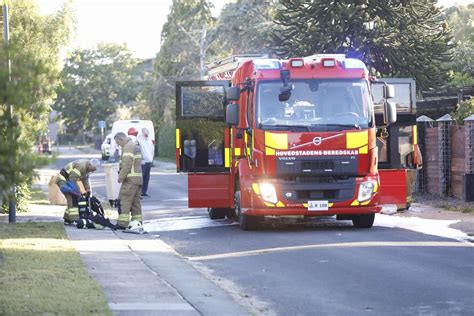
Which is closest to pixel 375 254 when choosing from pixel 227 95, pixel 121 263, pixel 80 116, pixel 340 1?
pixel 121 263

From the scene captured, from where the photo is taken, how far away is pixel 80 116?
4326 inches

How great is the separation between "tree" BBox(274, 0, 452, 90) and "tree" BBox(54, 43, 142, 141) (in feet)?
256

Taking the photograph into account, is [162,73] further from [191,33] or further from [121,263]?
[121,263]

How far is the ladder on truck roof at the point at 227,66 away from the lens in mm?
20136

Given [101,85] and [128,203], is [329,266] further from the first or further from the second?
[101,85]

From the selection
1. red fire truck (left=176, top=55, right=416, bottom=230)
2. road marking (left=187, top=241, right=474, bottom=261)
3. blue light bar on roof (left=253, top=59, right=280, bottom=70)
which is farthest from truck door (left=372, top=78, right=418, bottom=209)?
road marking (left=187, top=241, right=474, bottom=261)

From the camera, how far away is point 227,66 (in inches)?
830

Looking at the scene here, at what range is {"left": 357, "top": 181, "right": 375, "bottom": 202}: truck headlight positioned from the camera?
15.9 metres

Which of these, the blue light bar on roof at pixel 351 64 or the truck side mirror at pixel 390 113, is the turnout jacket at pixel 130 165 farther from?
the truck side mirror at pixel 390 113

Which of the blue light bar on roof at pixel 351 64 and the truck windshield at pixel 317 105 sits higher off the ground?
the blue light bar on roof at pixel 351 64

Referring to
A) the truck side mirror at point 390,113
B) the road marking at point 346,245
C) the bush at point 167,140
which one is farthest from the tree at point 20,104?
the bush at point 167,140

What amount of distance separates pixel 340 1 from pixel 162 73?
3780 centimetres

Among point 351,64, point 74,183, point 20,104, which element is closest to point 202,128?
point 74,183

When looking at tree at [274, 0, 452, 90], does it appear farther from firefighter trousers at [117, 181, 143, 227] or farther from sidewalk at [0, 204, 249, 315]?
sidewalk at [0, 204, 249, 315]
